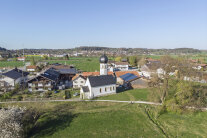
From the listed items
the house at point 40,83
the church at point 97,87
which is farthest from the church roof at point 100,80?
the house at point 40,83

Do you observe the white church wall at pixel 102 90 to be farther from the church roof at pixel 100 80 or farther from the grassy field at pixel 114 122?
the grassy field at pixel 114 122

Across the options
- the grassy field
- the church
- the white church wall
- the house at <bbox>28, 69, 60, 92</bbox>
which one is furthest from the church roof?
the house at <bbox>28, 69, 60, 92</bbox>

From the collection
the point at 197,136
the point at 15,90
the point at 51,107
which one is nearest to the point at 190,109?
the point at 197,136

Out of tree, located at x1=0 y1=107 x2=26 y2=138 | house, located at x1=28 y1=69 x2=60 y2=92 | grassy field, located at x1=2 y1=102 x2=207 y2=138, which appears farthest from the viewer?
house, located at x1=28 y1=69 x2=60 y2=92

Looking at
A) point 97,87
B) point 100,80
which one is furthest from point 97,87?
point 100,80

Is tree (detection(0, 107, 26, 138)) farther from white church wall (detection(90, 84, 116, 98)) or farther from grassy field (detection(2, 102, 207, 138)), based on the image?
white church wall (detection(90, 84, 116, 98))

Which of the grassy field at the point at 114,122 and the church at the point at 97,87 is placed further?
the church at the point at 97,87

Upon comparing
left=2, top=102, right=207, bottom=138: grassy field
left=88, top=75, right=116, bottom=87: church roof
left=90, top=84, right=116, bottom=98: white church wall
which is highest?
left=88, top=75, right=116, bottom=87: church roof

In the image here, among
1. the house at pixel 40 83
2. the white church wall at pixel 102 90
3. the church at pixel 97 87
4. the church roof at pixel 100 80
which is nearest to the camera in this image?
the church at pixel 97 87

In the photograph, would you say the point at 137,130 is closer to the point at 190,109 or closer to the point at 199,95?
the point at 190,109

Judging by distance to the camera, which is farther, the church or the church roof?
the church roof
